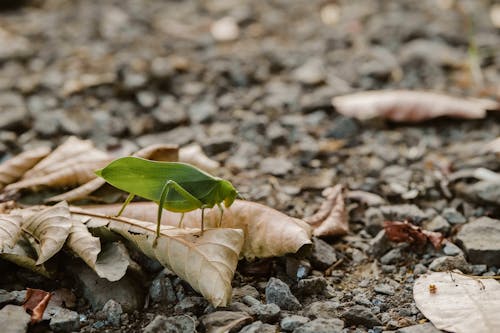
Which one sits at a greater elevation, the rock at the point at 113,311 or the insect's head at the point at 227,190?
the insect's head at the point at 227,190

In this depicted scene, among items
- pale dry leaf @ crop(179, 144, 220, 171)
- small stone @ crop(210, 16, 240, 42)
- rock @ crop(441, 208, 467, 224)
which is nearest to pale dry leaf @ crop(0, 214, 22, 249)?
pale dry leaf @ crop(179, 144, 220, 171)

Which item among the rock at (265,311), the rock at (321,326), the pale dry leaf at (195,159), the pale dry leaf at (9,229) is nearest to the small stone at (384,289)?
the rock at (321,326)

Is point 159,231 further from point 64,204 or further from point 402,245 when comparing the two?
point 402,245

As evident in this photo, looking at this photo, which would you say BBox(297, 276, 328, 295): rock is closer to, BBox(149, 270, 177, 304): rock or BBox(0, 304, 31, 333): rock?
BBox(149, 270, 177, 304): rock

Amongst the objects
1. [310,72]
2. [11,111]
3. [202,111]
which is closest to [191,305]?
[202,111]

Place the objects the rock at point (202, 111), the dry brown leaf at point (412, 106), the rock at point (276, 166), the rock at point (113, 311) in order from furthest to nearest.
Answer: the rock at point (202, 111)
the dry brown leaf at point (412, 106)
the rock at point (276, 166)
the rock at point (113, 311)

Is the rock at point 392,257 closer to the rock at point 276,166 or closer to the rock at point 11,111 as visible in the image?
the rock at point 276,166

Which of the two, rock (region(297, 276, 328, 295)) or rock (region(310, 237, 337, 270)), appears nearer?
rock (region(297, 276, 328, 295))
